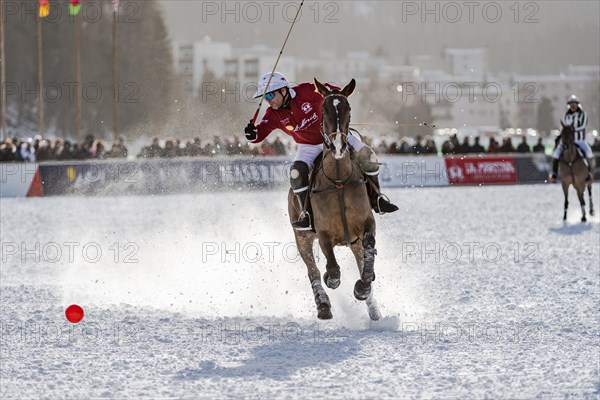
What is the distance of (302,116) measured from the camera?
33.4 feet

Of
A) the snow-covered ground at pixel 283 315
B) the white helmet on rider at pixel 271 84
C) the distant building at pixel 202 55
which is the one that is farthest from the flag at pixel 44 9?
the distant building at pixel 202 55

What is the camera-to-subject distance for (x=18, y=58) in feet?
230

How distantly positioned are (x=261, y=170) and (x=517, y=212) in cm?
929

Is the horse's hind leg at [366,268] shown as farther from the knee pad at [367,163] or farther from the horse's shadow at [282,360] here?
the knee pad at [367,163]

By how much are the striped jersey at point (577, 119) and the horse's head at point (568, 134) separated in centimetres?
7

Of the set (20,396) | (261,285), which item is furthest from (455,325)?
(20,396)

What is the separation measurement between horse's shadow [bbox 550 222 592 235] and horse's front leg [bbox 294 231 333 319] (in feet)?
32.4

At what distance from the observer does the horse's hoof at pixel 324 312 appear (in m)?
9.62

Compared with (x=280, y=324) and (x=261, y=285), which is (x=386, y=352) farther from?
(x=261, y=285)

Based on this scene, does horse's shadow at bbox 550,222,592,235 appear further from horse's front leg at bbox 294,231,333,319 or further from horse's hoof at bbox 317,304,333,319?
horse's hoof at bbox 317,304,333,319

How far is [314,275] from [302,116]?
63.2 inches

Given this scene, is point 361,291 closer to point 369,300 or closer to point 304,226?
point 369,300

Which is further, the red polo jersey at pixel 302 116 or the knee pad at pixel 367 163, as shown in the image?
the red polo jersey at pixel 302 116

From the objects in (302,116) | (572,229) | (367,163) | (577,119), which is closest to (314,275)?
(367,163)
